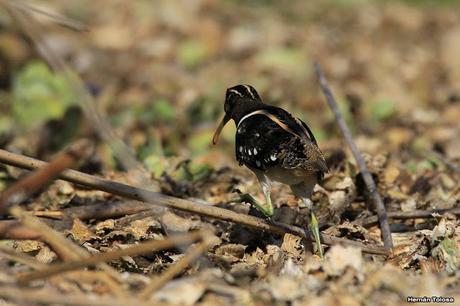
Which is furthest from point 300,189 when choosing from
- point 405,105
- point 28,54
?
point 28,54

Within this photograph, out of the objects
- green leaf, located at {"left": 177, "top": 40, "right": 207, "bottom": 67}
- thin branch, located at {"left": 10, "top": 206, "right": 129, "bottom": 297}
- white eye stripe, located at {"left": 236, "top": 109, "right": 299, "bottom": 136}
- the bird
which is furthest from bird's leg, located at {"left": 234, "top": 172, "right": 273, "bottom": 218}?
green leaf, located at {"left": 177, "top": 40, "right": 207, "bottom": 67}

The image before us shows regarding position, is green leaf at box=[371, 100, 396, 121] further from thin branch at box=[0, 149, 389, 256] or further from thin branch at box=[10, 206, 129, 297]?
thin branch at box=[10, 206, 129, 297]

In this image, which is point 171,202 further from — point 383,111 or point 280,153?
point 383,111

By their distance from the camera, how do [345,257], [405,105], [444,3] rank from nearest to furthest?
[345,257], [405,105], [444,3]

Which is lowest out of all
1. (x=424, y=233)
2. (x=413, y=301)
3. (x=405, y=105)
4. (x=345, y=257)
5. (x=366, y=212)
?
(x=413, y=301)

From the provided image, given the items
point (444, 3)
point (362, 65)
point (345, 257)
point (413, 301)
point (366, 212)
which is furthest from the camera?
point (444, 3)

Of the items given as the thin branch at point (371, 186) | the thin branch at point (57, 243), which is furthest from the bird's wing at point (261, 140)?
the thin branch at point (57, 243)

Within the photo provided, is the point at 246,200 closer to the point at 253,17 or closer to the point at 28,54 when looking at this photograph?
the point at 28,54
